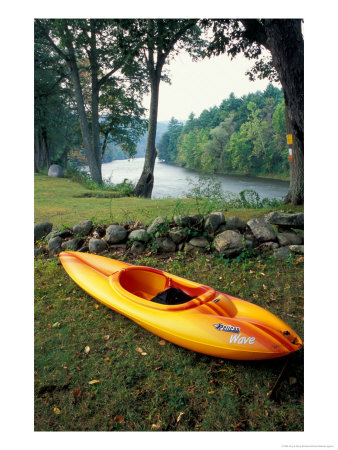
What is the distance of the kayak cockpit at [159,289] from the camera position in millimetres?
2252

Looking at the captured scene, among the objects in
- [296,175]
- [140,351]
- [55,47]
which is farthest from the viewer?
[55,47]

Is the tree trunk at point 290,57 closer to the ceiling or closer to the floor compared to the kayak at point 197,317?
closer to the ceiling

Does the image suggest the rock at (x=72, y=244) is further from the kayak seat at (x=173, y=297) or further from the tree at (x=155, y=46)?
the tree at (x=155, y=46)

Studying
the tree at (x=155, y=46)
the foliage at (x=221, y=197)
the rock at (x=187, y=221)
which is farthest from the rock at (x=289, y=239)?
the tree at (x=155, y=46)

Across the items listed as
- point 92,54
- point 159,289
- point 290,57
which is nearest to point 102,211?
point 159,289

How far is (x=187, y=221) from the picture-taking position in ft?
12.7

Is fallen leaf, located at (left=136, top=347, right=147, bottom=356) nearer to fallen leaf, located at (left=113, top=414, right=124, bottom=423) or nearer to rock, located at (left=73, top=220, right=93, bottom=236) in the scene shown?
fallen leaf, located at (left=113, top=414, right=124, bottom=423)

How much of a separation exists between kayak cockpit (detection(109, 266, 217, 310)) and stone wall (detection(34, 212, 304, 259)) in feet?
3.03

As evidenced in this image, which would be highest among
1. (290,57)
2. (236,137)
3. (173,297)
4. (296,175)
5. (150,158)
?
(290,57)

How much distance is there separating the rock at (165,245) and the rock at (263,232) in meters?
1.13

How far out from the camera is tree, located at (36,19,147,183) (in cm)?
671

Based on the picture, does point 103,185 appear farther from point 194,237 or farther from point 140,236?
point 194,237

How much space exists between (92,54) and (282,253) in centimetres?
975

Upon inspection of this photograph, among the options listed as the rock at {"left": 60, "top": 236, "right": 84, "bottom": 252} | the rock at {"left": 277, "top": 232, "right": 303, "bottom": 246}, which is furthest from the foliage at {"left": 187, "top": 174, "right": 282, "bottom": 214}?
the rock at {"left": 60, "top": 236, "right": 84, "bottom": 252}
